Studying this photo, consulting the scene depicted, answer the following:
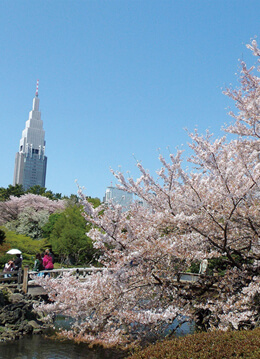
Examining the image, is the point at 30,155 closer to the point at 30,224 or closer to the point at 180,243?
the point at 30,224

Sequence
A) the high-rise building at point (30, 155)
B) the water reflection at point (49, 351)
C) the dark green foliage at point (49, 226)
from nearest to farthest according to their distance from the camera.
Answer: the water reflection at point (49, 351), the dark green foliage at point (49, 226), the high-rise building at point (30, 155)

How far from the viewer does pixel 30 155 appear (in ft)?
621

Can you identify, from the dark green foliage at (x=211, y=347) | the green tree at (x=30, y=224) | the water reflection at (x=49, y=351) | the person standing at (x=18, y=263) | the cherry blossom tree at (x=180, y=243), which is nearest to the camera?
the dark green foliage at (x=211, y=347)

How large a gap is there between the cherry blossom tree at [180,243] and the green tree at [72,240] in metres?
21.1

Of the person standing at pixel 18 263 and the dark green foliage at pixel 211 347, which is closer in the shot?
the dark green foliage at pixel 211 347

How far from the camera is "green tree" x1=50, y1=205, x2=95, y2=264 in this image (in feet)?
93.2

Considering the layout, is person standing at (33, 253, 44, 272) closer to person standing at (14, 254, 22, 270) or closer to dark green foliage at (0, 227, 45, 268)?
person standing at (14, 254, 22, 270)

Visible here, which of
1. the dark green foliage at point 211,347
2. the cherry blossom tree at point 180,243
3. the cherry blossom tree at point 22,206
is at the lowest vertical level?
the dark green foliage at point 211,347

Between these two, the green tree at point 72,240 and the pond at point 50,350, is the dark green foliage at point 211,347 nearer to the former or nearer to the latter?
the pond at point 50,350

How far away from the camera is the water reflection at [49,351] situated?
10.7 metres

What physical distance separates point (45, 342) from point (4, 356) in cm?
179

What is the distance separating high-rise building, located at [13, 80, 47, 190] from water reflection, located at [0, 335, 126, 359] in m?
181

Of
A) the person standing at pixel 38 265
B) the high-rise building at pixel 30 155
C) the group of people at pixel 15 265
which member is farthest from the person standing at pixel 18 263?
the high-rise building at pixel 30 155

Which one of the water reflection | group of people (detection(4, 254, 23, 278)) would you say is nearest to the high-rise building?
group of people (detection(4, 254, 23, 278))
